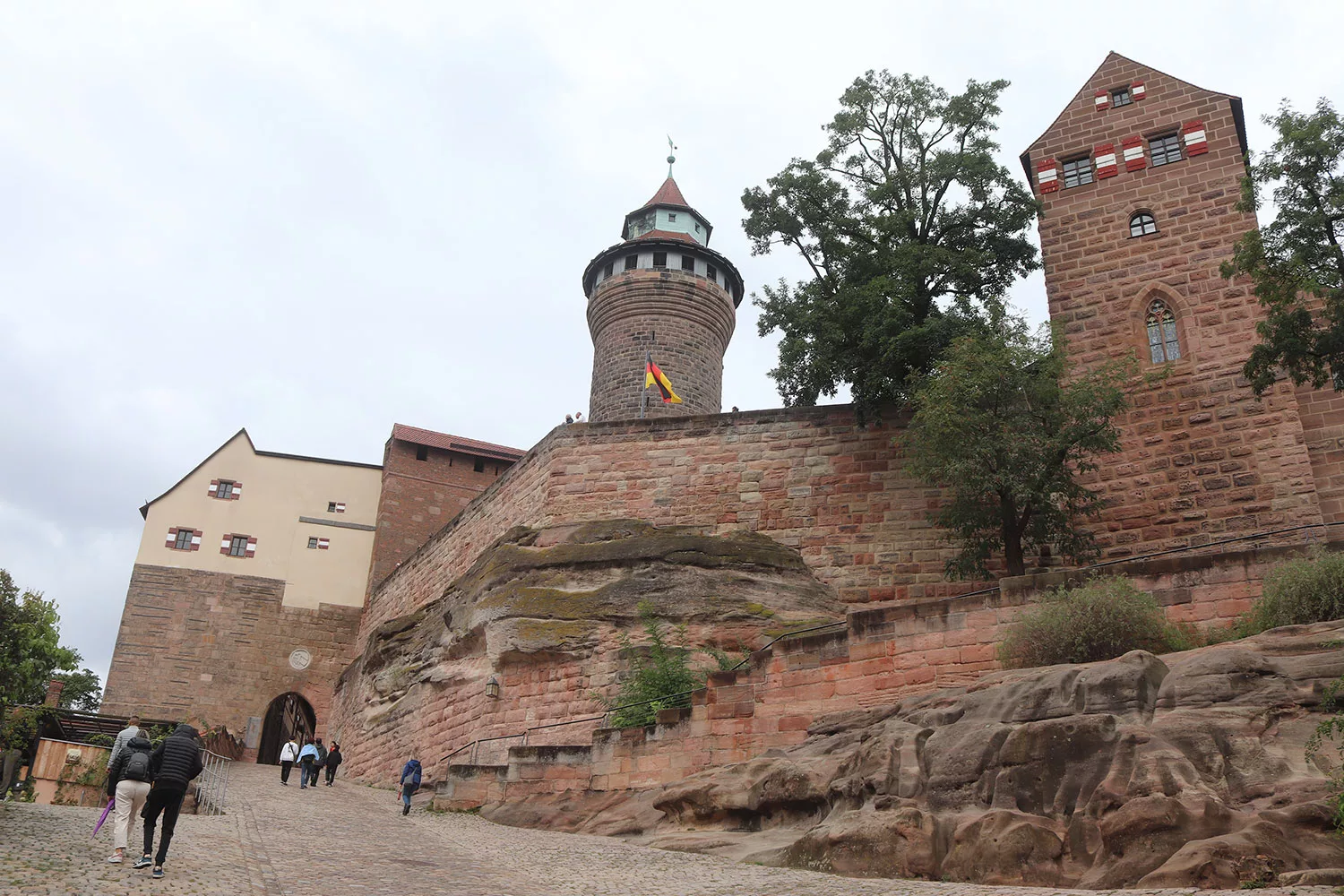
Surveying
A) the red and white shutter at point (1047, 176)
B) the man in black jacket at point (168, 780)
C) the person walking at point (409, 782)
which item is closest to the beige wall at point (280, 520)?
the person walking at point (409, 782)

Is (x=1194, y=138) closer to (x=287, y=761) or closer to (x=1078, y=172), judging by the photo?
(x=1078, y=172)

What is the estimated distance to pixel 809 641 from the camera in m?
13.7

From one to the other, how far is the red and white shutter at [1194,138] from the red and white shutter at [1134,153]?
66cm

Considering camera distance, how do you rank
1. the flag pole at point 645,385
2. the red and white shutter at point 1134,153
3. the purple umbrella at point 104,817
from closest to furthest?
the purple umbrella at point 104,817 → the red and white shutter at point 1134,153 → the flag pole at point 645,385

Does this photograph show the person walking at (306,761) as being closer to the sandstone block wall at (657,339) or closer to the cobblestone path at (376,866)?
the cobblestone path at (376,866)

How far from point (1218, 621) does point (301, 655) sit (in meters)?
26.0

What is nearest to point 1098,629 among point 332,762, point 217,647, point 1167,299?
point 1167,299

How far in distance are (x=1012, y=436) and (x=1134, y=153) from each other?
24.1 ft

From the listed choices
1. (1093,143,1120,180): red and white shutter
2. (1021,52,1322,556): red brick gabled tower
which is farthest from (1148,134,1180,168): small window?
(1093,143,1120,180): red and white shutter

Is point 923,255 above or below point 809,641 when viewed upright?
above

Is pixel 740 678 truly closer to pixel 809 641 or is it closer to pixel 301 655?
pixel 809 641

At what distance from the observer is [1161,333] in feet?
61.7

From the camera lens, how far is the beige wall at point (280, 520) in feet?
108

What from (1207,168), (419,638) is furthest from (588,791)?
(1207,168)
